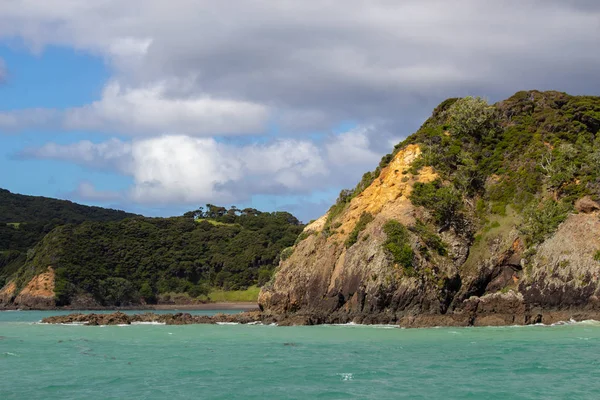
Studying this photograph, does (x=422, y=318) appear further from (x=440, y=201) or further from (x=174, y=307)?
(x=174, y=307)

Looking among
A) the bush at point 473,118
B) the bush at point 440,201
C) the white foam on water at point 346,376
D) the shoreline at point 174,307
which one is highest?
the bush at point 473,118

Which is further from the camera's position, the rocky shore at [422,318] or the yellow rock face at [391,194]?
the yellow rock face at [391,194]

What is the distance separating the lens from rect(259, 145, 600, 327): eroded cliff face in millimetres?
53125

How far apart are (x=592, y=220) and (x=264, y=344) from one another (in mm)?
30012

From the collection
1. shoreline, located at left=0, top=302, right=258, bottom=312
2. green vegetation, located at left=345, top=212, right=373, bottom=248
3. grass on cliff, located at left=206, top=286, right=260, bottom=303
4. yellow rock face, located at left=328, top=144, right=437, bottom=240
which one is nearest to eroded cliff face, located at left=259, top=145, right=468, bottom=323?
yellow rock face, located at left=328, top=144, right=437, bottom=240

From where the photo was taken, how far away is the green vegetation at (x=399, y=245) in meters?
57.5

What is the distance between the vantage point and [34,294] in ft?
366

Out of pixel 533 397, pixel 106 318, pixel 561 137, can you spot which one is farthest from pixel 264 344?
pixel 561 137

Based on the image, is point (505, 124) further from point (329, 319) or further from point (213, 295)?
point (213, 295)

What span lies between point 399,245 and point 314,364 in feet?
86.8

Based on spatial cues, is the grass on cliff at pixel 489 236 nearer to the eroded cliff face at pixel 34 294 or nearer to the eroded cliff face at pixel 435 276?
the eroded cliff face at pixel 435 276

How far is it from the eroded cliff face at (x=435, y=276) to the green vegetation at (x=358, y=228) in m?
0.56

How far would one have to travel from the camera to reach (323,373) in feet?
102

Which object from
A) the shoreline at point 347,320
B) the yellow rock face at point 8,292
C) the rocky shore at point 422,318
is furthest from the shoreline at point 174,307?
the rocky shore at point 422,318
